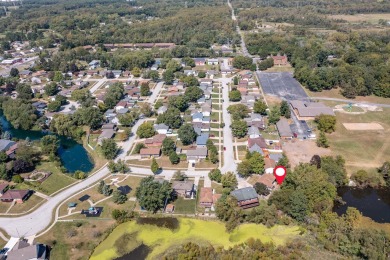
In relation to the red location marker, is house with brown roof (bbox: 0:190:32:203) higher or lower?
lower

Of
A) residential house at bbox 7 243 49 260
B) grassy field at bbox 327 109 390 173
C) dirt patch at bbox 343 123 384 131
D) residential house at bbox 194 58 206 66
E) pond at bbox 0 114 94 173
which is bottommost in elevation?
pond at bbox 0 114 94 173

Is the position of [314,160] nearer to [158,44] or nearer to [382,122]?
[382,122]

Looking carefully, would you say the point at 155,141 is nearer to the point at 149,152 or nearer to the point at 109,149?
the point at 149,152

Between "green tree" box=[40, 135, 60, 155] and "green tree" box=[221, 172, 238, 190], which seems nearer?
"green tree" box=[221, 172, 238, 190]

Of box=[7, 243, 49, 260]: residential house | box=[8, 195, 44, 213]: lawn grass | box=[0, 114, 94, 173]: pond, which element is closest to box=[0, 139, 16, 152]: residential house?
box=[0, 114, 94, 173]: pond

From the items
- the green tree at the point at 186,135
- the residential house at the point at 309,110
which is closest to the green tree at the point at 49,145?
the green tree at the point at 186,135

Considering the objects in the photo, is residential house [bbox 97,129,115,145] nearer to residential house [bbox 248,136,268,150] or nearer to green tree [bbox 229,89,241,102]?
residential house [bbox 248,136,268,150]

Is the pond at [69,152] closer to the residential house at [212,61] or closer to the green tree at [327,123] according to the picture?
the green tree at [327,123]
